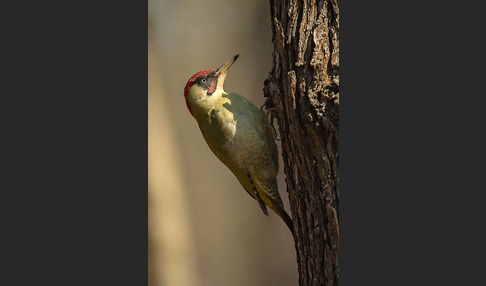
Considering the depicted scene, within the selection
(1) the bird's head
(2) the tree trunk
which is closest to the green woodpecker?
(1) the bird's head

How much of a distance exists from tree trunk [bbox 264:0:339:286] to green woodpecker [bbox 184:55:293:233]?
12 centimetres

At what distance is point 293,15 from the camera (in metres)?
2.19

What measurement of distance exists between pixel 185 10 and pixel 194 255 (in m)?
1.09

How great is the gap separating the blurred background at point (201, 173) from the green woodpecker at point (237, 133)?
0.03m

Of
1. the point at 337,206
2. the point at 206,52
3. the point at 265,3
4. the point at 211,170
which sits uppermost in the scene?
the point at 265,3

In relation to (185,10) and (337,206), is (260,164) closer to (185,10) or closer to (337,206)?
(337,206)

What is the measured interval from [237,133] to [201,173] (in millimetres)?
243

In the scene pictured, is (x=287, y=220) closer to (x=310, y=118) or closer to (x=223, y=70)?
(x=310, y=118)

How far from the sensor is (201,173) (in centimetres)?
244

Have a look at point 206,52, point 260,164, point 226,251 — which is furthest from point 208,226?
point 206,52

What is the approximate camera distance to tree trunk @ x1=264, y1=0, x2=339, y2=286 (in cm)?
215

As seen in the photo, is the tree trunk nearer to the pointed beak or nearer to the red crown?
the pointed beak

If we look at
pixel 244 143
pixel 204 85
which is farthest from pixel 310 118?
pixel 204 85

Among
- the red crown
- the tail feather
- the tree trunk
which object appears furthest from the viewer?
the red crown
